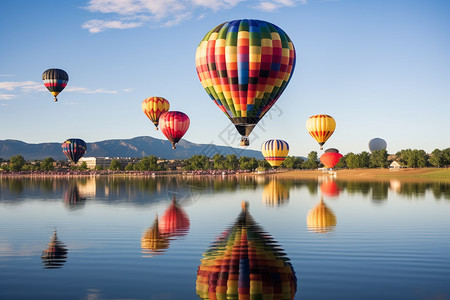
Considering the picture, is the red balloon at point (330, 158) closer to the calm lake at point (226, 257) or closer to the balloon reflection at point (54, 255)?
the calm lake at point (226, 257)

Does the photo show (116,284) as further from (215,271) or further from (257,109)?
(257,109)

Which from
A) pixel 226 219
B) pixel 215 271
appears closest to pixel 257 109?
pixel 226 219

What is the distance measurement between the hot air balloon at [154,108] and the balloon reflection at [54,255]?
60731mm

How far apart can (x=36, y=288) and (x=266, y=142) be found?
105 metres

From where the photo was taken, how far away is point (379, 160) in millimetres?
155875

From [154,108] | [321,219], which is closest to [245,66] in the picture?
[321,219]

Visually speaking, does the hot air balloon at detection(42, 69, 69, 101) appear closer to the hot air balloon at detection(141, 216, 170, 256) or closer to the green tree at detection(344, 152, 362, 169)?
the hot air balloon at detection(141, 216, 170, 256)

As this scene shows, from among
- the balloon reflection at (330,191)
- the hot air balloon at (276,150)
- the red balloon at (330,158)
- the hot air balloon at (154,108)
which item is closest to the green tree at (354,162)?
the red balloon at (330,158)

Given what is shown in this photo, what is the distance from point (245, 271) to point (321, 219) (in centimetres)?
1349

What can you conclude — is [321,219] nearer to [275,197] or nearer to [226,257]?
[226,257]

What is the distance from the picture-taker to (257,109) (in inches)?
1335

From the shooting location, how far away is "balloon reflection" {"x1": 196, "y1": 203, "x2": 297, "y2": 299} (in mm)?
11352

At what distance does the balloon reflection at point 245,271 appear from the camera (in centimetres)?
1135

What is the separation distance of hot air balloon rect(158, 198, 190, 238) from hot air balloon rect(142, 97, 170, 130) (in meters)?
48.6
